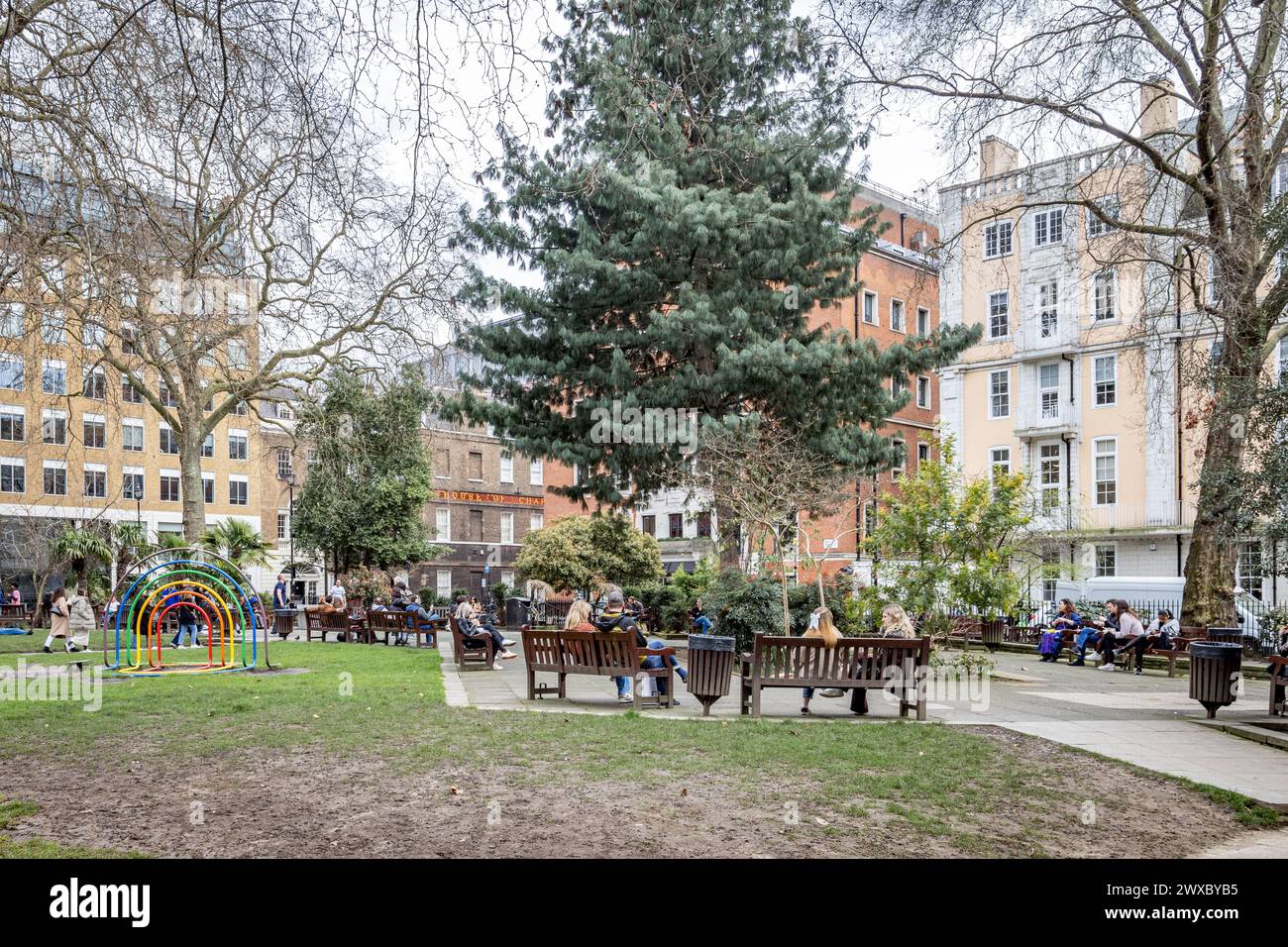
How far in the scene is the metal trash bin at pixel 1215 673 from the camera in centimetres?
1191

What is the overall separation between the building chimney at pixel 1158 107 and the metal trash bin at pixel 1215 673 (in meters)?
6.67

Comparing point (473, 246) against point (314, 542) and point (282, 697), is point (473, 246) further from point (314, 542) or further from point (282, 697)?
point (314, 542)

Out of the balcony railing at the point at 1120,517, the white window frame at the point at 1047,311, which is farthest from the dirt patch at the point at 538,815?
the white window frame at the point at 1047,311

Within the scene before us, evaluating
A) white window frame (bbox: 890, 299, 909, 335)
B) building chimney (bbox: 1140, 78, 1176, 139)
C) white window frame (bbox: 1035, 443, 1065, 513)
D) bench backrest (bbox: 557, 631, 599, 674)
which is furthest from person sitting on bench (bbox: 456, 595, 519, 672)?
white window frame (bbox: 890, 299, 909, 335)

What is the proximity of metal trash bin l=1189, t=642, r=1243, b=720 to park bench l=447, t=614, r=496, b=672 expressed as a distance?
10572mm

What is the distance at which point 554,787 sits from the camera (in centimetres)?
747

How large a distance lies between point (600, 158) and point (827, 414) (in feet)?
55.2

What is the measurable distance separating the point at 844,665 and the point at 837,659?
0.10 m

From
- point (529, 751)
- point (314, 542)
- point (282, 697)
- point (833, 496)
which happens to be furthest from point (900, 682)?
point (314, 542)

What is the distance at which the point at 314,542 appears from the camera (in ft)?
156

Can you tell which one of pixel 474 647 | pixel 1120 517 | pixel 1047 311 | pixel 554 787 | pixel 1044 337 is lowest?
pixel 474 647

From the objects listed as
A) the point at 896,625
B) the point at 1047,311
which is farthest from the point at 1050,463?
the point at 896,625

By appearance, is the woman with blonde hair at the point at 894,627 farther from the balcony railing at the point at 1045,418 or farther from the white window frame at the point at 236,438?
the white window frame at the point at 236,438

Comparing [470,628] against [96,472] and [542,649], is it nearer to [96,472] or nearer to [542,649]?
[542,649]
